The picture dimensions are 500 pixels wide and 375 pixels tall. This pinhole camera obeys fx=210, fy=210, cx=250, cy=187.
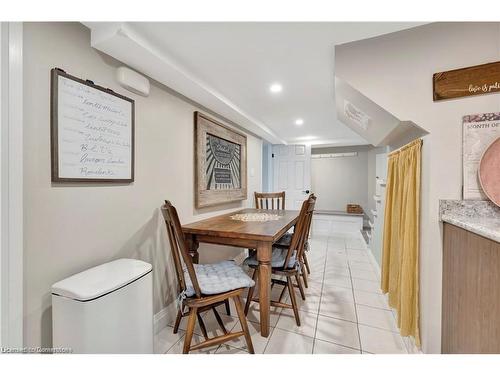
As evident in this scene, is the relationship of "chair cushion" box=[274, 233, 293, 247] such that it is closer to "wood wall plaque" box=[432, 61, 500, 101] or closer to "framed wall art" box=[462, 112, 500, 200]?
"framed wall art" box=[462, 112, 500, 200]

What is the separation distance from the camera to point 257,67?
5.40ft

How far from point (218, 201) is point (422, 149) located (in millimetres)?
1926

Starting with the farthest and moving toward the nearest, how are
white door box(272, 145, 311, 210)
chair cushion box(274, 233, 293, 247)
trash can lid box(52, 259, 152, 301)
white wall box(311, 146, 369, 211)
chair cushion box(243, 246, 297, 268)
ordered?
white wall box(311, 146, 369, 211) → white door box(272, 145, 311, 210) → chair cushion box(274, 233, 293, 247) → chair cushion box(243, 246, 297, 268) → trash can lid box(52, 259, 152, 301)

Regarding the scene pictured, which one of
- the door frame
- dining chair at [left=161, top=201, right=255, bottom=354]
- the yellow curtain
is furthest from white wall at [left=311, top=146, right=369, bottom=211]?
the door frame

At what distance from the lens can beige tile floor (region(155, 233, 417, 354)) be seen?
4.69 ft

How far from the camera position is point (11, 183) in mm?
896

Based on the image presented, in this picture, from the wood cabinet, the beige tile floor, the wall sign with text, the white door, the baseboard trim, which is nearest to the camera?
the wood cabinet

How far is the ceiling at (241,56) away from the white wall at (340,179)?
3.48 m

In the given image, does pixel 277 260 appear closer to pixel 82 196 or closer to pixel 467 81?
pixel 82 196

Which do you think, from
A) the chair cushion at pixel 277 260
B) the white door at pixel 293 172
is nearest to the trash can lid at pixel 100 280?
the chair cushion at pixel 277 260

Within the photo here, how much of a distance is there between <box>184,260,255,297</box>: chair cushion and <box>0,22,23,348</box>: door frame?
77 cm
